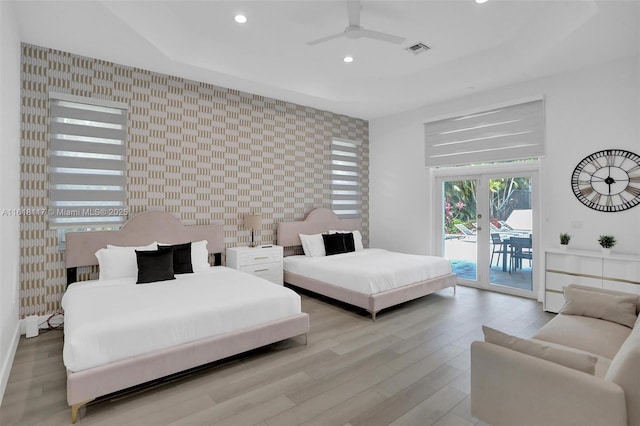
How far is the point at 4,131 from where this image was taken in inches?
99.1

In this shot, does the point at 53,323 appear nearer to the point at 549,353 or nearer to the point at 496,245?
the point at 549,353

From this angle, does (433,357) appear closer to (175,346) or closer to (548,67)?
(175,346)

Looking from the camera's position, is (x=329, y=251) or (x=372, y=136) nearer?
(x=329, y=251)

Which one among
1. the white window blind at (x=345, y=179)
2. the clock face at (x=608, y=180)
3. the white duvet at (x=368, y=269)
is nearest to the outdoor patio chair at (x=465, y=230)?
the white duvet at (x=368, y=269)

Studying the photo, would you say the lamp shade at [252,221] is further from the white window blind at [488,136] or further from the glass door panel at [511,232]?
the glass door panel at [511,232]

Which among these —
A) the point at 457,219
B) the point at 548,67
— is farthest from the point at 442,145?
the point at 548,67

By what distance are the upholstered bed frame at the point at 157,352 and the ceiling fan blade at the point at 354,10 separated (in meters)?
2.82

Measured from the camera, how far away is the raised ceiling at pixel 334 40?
3.19 meters

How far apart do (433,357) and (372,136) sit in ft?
15.4

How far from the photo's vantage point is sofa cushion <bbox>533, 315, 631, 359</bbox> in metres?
2.20

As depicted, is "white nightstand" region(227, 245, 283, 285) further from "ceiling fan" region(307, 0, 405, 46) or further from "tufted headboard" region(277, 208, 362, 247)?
"ceiling fan" region(307, 0, 405, 46)

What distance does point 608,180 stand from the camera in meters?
3.95

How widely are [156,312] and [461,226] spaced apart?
4701mm

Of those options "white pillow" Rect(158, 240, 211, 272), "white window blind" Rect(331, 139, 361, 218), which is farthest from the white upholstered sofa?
"white window blind" Rect(331, 139, 361, 218)
